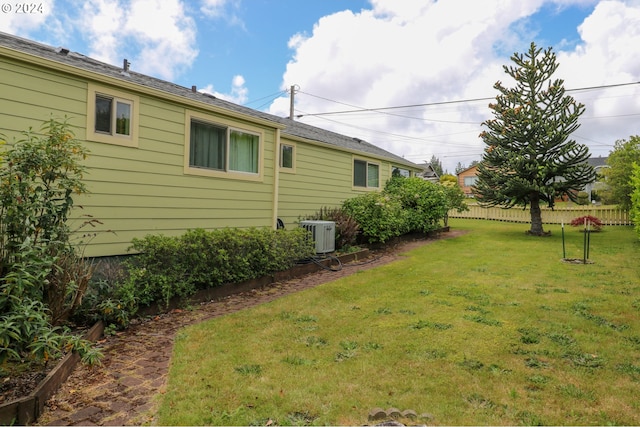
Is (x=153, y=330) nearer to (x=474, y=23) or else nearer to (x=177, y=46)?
(x=177, y=46)

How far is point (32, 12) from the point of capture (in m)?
5.93

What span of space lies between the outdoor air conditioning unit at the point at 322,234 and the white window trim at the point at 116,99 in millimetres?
4442

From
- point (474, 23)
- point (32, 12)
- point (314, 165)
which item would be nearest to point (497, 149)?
point (474, 23)

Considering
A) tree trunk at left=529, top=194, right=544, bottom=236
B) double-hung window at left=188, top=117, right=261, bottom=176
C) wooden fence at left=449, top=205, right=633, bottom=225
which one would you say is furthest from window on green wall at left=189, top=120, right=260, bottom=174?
wooden fence at left=449, top=205, right=633, bottom=225

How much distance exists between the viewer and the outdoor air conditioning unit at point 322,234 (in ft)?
28.9

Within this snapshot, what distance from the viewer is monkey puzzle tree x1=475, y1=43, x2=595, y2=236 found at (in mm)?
13164

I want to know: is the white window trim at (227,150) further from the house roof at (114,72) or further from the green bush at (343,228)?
the green bush at (343,228)

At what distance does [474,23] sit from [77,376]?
593 inches

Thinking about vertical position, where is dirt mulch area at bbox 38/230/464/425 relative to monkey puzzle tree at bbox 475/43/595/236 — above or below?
below

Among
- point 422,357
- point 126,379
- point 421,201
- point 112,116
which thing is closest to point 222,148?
point 112,116

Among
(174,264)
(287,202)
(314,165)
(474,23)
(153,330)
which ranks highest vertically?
(474,23)

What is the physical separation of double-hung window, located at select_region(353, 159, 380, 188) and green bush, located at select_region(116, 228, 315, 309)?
642cm

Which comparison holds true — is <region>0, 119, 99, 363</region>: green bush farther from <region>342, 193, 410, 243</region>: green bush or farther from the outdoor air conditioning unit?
<region>342, 193, 410, 243</region>: green bush

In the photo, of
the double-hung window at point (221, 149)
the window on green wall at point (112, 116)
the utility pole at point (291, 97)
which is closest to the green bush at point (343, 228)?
the double-hung window at point (221, 149)
